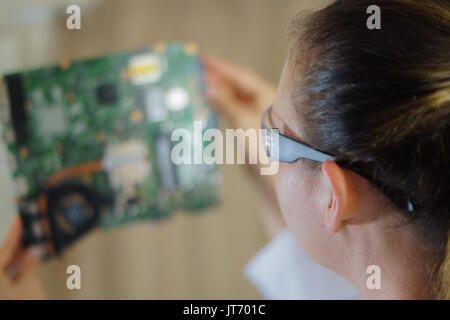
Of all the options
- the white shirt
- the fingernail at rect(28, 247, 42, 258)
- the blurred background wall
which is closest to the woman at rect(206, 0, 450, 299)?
the white shirt

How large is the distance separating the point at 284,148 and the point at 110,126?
420mm

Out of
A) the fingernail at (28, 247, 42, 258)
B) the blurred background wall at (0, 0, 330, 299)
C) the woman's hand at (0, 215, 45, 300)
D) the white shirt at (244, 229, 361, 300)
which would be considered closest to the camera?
the woman's hand at (0, 215, 45, 300)

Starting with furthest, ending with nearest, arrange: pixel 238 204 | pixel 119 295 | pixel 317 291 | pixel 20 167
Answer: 1. pixel 238 204
2. pixel 119 295
3. pixel 317 291
4. pixel 20 167

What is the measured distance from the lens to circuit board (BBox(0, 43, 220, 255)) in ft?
2.39

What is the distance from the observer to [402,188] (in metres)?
0.46

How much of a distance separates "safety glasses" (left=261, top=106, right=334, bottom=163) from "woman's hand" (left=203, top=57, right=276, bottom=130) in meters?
0.30

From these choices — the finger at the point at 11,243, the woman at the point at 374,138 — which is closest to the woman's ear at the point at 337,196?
the woman at the point at 374,138

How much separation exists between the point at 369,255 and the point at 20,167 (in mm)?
565

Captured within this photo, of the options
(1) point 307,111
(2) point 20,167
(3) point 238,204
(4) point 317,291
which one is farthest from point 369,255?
(3) point 238,204

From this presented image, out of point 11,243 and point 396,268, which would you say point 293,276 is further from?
point 11,243

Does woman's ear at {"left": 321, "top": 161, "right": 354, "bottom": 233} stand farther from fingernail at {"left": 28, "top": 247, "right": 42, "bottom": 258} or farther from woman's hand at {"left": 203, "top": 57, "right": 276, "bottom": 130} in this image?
fingernail at {"left": 28, "top": 247, "right": 42, "bottom": 258}

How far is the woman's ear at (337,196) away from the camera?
0.46m

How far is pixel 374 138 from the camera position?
1.43 ft
